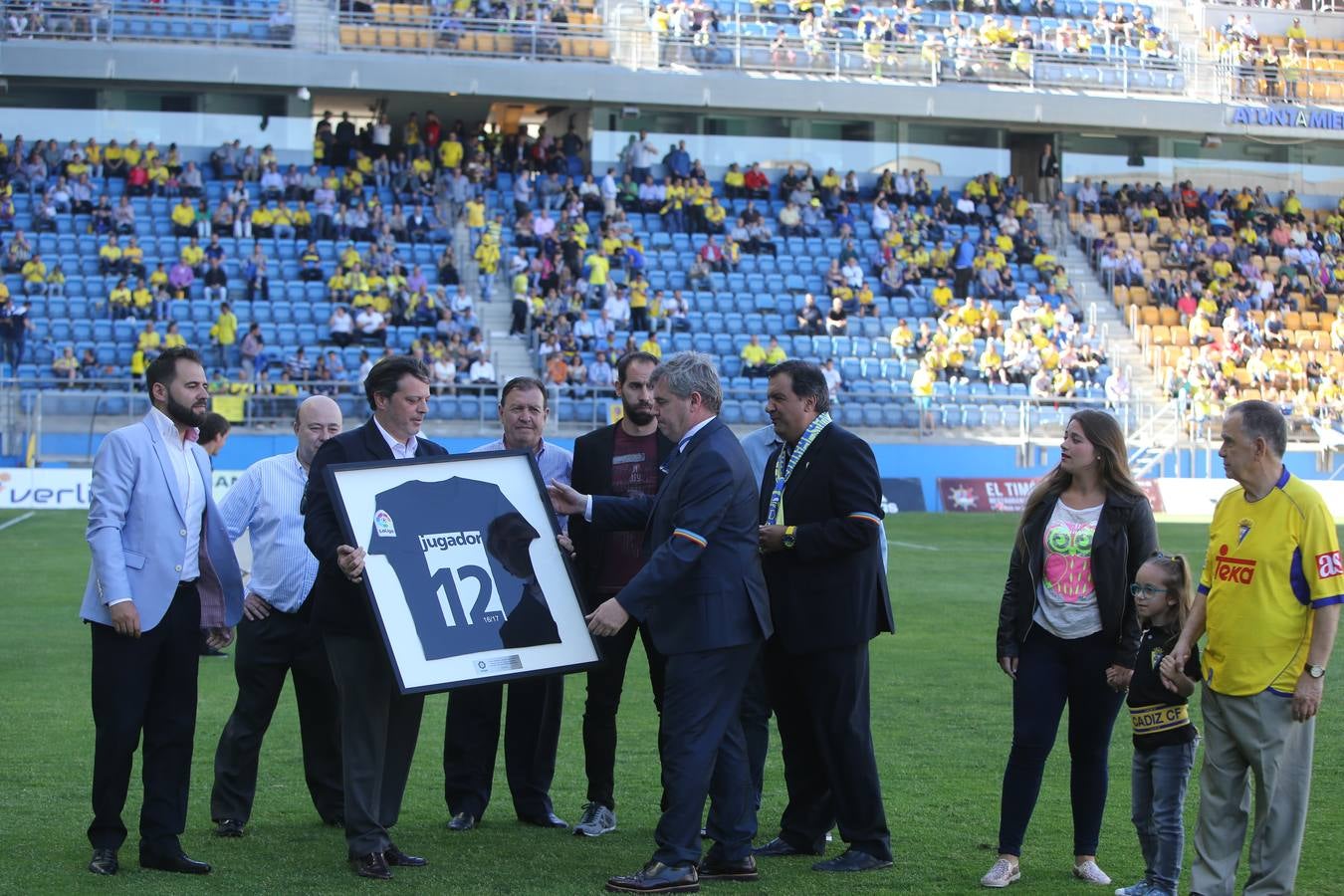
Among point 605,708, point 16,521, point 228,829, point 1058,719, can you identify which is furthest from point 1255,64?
point 228,829

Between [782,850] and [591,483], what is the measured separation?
1874 mm

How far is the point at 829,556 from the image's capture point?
6879 millimetres

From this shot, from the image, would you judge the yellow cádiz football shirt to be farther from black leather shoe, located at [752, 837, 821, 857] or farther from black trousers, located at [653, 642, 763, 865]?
black leather shoe, located at [752, 837, 821, 857]

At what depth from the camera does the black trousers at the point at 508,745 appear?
7.80 meters

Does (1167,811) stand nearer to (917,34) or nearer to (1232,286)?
(1232,286)

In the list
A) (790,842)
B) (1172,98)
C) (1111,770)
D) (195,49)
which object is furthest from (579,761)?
(1172,98)

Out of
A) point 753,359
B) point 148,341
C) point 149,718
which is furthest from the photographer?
point 753,359

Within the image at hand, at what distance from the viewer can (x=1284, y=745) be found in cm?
592

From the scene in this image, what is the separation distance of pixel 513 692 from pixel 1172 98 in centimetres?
3786

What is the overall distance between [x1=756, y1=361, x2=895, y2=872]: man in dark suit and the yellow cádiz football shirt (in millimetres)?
1460

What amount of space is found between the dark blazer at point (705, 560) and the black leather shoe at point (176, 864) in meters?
2.01

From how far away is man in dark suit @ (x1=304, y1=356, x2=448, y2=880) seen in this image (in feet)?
22.0

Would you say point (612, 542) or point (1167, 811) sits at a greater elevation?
point (612, 542)

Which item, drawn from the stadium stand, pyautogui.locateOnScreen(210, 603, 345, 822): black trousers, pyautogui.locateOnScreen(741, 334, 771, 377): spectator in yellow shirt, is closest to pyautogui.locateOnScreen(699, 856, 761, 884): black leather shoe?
pyautogui.locateOnScreen(210, 603, 345, 822): black trousers
